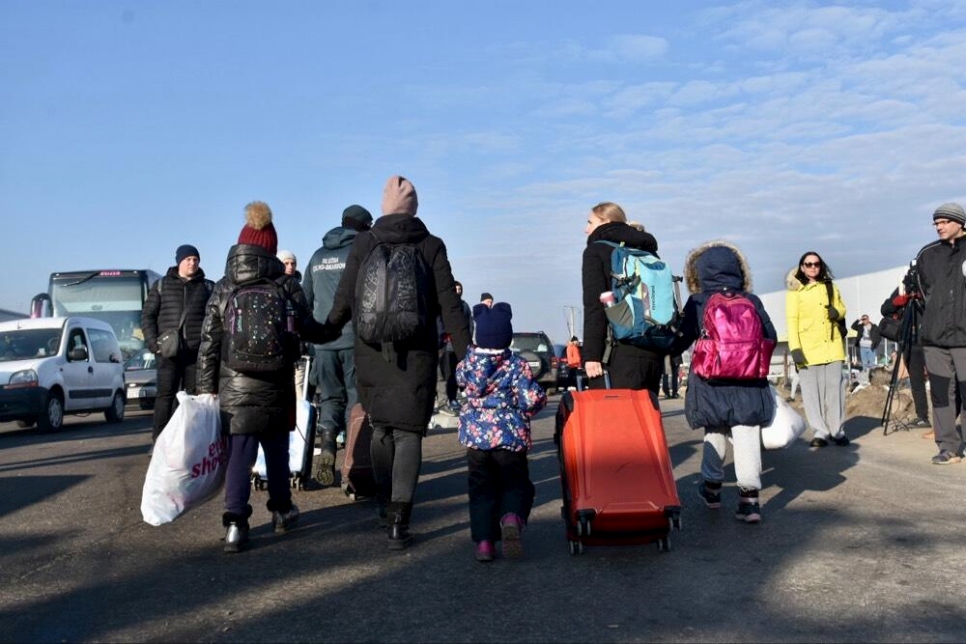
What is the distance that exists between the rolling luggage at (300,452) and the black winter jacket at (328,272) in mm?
544

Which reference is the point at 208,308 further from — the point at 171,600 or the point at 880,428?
the point at 880,428

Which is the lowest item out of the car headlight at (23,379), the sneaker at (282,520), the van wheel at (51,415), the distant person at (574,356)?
the sneaker at (282,520)

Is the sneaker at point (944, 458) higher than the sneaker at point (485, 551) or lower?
lower

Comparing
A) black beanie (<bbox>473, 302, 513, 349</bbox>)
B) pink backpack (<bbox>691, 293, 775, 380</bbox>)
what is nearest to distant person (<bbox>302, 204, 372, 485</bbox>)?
black beanie (<bbox>473, 302, 513, 349</bbox>)

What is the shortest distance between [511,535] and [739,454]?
1.83 m

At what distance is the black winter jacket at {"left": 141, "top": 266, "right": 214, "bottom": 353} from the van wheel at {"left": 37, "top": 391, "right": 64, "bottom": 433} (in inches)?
318

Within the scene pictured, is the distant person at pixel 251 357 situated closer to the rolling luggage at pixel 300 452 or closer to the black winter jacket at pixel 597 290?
the black winter jacket at pixel 597 290

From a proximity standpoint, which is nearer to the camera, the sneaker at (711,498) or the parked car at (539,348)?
the sneaker at (711,498)

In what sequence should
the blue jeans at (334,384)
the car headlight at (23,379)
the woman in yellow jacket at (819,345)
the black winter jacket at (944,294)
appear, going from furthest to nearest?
the car headlight at (23,379) < the woman in yellow jacket at (819,345) < the black winter jacket at (944,294) < the blue jeans at (334,384)

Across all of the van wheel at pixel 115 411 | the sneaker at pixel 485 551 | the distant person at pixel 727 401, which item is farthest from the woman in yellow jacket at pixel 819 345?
the van wheel at pixel 115 411

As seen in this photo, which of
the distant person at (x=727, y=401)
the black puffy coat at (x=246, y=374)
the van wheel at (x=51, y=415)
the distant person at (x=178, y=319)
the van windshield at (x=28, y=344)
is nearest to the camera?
the black puffy coat at (x=246, y=374)

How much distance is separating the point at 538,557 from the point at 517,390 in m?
0.88

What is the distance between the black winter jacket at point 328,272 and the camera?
877 centimetres

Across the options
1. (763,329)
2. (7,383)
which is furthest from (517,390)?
(7,383)
